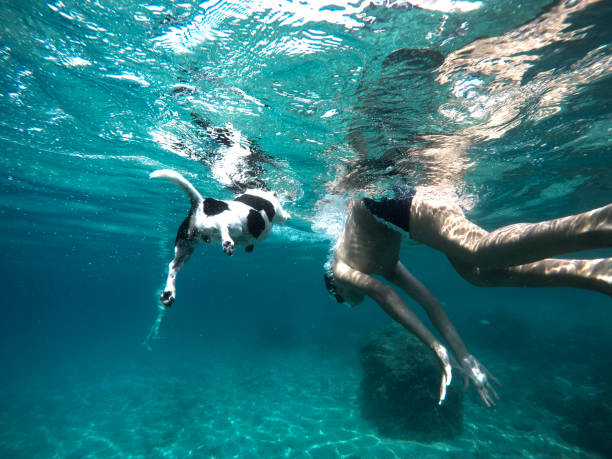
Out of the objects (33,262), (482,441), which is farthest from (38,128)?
(33,262)

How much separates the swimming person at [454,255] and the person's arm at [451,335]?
1cm

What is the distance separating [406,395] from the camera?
11.6m

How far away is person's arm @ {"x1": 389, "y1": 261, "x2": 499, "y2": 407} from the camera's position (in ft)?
13.7

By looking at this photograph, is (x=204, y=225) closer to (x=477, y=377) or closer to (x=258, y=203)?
(x=258, y=203)

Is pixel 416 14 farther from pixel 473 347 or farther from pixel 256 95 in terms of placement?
pixel 473 347

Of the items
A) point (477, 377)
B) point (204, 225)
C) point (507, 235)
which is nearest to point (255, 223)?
point (204, 225)

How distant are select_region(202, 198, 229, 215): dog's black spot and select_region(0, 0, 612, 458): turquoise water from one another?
3647mm

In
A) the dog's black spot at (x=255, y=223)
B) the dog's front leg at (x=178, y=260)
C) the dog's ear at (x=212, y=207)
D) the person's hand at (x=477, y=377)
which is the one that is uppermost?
the dog's ear at (x=212, y=207)

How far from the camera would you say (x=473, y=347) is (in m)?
26.9

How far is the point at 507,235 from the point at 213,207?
10.0 ft

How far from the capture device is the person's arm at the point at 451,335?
4.18 meters

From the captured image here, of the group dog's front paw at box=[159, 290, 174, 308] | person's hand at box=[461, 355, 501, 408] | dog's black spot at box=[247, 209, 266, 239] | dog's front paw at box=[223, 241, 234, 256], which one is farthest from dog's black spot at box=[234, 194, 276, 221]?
person's hand at box=[461, 355, 501, 408]

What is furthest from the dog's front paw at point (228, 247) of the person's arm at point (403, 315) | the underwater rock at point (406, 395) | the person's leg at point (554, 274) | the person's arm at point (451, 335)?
the underwater rock at point (406, 395)

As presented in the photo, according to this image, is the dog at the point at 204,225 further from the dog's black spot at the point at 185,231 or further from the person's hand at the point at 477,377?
the person's hand at the point at 477,377
